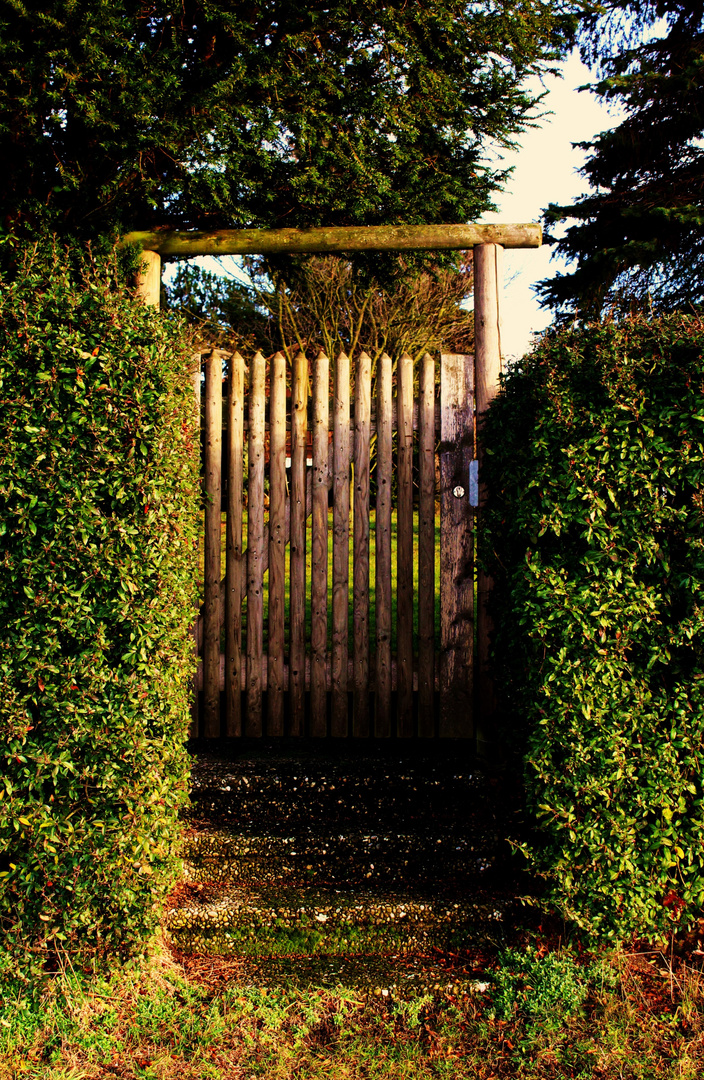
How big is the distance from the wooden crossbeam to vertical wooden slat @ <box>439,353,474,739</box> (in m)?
0.72

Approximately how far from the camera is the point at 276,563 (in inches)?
169

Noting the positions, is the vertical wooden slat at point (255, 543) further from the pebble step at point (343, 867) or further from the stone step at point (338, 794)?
the stone step at point (338, 794)

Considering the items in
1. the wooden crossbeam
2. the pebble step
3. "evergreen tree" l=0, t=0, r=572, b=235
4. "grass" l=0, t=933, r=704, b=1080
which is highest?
"evergreen tree" l=0, t=0, r=572, b=235

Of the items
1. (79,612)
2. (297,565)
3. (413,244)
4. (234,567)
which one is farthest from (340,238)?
(79,612)

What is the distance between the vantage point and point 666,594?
→ 279 cm

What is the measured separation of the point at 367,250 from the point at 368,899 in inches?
142

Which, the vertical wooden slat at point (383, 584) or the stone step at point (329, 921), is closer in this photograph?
the stone step at point (329, 921)

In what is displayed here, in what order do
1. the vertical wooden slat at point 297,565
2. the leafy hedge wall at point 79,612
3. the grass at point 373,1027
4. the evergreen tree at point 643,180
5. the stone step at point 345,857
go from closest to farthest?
the grass at point 373,1027, the leafy hedge wall at point 79,612, the stone step at point 345,857, the vertical wooden slat at point 297,565, the evergreen tree at point 643,180

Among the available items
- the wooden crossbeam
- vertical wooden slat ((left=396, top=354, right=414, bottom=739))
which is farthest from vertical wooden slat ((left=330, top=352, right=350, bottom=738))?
the wooden crossbeam

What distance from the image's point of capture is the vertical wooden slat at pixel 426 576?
4.21m

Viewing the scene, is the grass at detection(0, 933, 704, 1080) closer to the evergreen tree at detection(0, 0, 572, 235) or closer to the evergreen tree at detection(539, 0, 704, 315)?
the evergreen tree at detection(0, 0, 572, 235)

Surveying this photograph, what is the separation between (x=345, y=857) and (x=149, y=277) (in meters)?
3.53

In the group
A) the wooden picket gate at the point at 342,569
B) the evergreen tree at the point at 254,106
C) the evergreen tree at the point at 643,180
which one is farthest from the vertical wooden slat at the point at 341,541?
the evergreen tree at the point at 643,180

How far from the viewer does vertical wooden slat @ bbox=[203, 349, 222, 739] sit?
4.30 m
